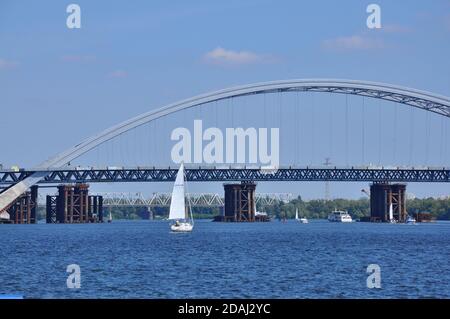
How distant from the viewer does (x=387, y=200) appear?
178125 millimetres

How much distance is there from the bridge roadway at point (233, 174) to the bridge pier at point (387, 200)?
9273mm

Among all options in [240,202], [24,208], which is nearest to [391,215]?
[240,202]

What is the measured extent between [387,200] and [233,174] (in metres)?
30.4

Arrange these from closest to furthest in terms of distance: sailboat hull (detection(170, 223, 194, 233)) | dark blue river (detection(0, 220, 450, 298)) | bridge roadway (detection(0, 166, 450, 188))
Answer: dark blue river (detection(0, 220, 450, 298)), sailboat hull (detection(170, 223, 194, 233)), bridge roadway (detection(0, 166, 450, 188))

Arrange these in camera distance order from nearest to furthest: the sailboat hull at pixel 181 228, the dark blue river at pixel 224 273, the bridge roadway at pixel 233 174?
1. the dark blue river at pixel 224 273
2. the sailboat hull at pixel 181 228
3. the bridge roadway at pixel 233 174

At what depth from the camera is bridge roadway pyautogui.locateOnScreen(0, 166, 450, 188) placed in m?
159

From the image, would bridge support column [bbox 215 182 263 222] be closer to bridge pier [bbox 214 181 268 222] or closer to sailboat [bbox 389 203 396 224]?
bridge pier [bbox 214 181 268 222]

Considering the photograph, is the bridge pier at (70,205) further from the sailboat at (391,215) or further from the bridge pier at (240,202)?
the sailboat at (391,215)

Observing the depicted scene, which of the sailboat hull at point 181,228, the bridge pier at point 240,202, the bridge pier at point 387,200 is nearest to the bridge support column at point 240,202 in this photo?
the bridge pier at point 240,202

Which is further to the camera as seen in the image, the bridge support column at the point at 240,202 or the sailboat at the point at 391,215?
the bridge support column at the point at 240,202

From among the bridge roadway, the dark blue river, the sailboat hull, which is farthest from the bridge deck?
the dark blue river

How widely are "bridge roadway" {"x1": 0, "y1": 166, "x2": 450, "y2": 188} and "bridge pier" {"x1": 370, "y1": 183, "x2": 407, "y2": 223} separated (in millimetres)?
9273

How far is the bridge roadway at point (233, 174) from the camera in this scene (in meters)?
159

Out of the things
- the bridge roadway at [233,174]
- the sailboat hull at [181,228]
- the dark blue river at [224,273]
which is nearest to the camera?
the dark blue river at [224,273]
